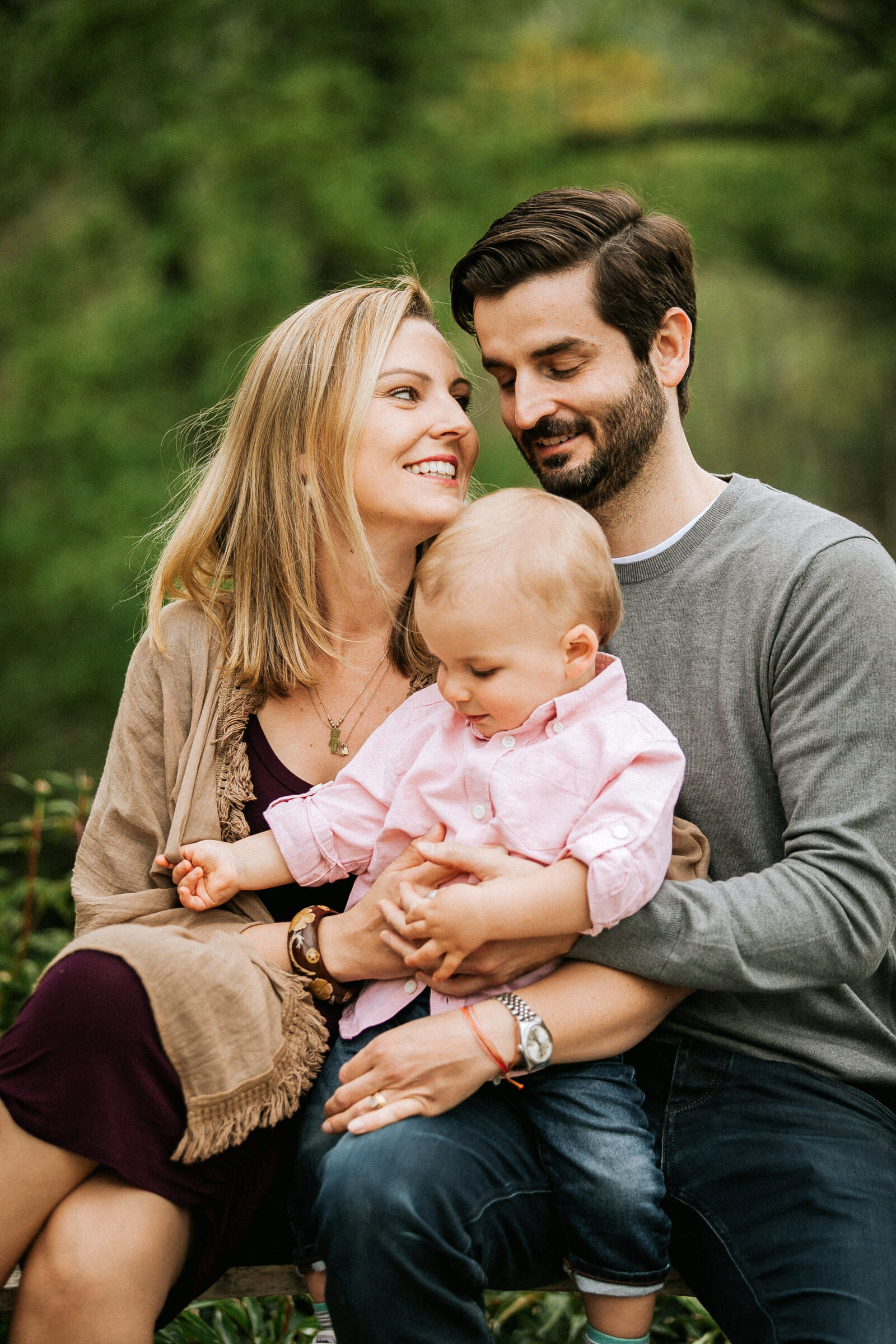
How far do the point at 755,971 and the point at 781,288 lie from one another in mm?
5615

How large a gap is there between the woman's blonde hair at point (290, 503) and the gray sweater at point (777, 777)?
22.8 inches

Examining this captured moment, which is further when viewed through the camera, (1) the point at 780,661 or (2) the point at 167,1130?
(1) the point at 780,661

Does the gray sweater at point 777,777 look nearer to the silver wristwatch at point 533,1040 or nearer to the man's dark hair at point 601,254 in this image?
the silver wristwatch at point 533,1040

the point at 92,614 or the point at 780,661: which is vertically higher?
the point at 780,661

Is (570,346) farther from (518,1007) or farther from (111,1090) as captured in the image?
(111,1090)

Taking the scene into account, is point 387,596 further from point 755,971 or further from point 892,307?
point 892,307

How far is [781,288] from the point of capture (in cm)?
667

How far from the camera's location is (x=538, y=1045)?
1807mm

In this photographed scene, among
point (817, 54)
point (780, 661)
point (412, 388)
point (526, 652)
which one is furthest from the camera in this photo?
point (817, 54)

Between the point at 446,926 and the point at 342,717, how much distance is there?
717 millimetres

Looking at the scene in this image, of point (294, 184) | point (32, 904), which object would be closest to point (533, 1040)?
point (32, 904)

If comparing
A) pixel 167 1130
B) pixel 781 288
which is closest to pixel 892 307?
pixel 781 288

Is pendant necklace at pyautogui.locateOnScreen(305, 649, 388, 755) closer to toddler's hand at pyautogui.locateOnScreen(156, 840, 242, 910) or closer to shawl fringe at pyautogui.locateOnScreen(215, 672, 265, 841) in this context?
shawl fringe at pyautogui.locateOnScreen(215, 672, 265, 841)

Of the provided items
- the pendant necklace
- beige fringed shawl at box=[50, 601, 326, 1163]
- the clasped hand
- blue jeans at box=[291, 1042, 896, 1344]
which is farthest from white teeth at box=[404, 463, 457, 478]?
blue jeans at box=[291, 1042, 896, 1344]
